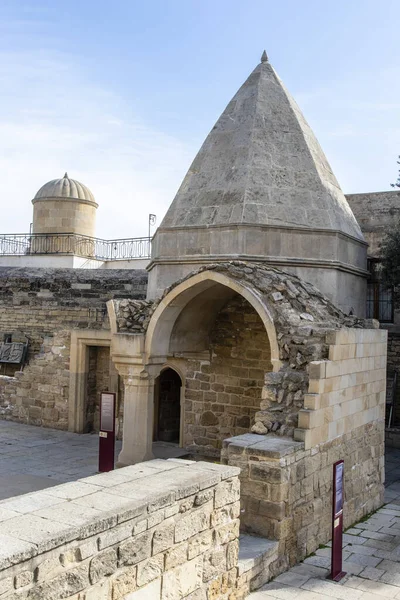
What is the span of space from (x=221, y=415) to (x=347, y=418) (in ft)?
11.0

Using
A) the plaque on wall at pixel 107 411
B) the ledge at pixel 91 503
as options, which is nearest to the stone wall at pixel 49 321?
the plaque on wall at pixel 107 411

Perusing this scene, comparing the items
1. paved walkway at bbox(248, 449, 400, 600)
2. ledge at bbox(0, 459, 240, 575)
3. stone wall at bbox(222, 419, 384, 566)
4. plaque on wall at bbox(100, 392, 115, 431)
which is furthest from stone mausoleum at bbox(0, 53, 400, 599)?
ledge at bbox(0, 459, 240, 575)

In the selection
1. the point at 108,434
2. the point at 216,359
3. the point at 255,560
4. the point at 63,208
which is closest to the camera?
the point at 255,560

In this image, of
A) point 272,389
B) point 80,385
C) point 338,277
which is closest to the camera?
point 272,389

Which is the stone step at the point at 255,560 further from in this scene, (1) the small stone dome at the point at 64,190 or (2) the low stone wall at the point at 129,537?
(1) the small stone dome at the point at 64,190

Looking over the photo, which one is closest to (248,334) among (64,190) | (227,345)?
(227,345)

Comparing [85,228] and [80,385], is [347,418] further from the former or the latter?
[85,228]

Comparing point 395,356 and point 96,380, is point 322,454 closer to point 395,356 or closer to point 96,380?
point 395,356

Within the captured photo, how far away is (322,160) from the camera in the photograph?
36.5 feet

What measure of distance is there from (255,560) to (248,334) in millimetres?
5251

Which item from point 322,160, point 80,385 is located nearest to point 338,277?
point 322,160

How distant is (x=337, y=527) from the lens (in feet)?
19.8

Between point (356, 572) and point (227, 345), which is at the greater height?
point (227, 345)

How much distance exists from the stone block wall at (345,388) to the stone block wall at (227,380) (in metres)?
1.98
